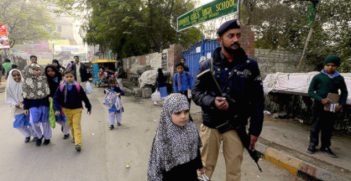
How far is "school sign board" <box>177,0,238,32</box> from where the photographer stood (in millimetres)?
5758

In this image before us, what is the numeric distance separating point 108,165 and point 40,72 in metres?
2.47

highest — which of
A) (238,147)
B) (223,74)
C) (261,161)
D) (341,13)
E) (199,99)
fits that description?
(341,13)

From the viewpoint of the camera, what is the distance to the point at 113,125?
19.6 feet

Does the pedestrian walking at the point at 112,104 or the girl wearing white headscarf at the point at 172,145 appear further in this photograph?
the pedestrian walking at the point at 112,104

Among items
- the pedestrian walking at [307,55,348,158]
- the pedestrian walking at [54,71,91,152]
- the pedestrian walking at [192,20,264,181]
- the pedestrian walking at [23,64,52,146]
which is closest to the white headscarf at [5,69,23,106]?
the pedestrian walking at [23,64,52,146]

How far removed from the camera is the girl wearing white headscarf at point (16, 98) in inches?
192

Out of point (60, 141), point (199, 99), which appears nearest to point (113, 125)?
point (60, 141)

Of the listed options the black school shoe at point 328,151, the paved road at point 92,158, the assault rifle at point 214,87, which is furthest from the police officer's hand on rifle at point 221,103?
the black school shoe at point 328,151

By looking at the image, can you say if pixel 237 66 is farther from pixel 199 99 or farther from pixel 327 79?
pixel 327 79

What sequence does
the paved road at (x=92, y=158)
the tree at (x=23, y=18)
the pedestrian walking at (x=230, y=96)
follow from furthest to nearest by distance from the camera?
the tree at (x=23, y=18), the paved road at (x=92, y=158), the pedestrian walking at (x=230, y=96)

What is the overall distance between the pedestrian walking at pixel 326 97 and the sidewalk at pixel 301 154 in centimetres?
25

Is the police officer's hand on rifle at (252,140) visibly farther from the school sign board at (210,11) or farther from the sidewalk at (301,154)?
the school sign board at (210,11)

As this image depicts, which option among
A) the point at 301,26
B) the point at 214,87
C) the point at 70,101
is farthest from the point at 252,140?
the point at 301,26

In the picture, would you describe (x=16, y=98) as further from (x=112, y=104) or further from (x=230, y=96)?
(x=230, y=96)
